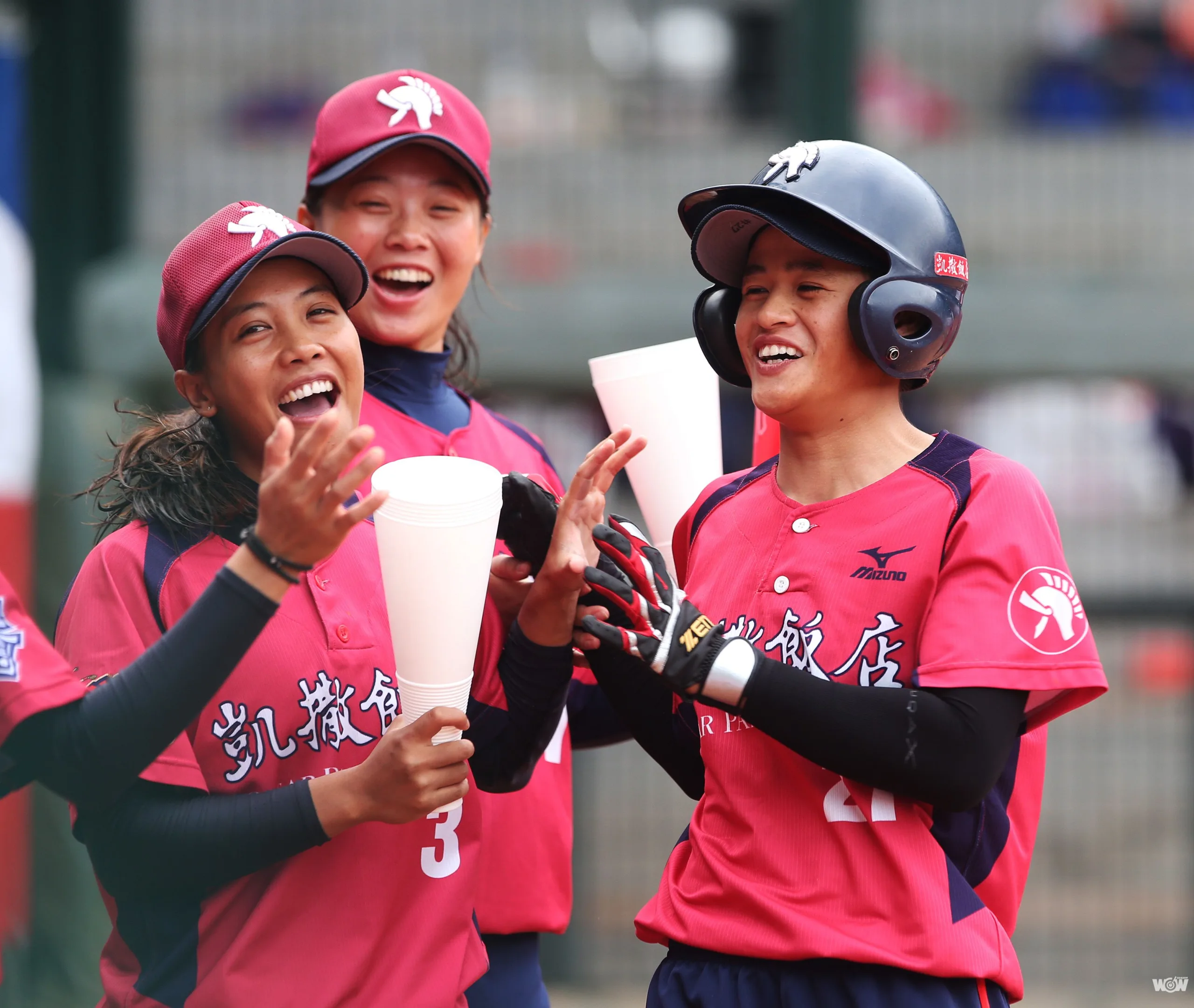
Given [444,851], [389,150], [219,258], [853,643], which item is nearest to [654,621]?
[853,643]

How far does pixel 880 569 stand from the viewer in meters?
2.14

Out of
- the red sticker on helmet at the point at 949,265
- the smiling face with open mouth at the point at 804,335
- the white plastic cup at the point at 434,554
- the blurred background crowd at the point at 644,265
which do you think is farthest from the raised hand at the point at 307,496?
the blurred background crowd at the point at 644,265

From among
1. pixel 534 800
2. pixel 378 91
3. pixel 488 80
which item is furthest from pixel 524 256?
pixel 534 800

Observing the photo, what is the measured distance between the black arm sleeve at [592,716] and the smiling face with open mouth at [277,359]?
948 millimetres

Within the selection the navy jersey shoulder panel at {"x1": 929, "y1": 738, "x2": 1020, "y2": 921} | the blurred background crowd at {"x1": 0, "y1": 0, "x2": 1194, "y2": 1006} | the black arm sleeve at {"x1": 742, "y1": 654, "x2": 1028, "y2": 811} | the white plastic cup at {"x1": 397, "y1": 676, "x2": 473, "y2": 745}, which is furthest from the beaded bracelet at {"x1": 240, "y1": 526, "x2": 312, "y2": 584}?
the blurred background crowd at {"x1": 0, "y1": 0, "x2": 1194, "y2": 1006}

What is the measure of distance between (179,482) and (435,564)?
0.47m

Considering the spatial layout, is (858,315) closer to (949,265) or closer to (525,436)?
(949,265)

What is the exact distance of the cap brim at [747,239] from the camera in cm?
222

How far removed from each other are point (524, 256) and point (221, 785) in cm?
377

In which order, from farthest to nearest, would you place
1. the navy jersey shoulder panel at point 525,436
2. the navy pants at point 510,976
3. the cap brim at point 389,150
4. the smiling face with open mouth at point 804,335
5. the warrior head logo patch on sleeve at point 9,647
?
1. the navy jersey shoulder panel at point 525,436
2. the cap brim at point 389,150
3. the navy pants at point 510,976
4. the smiling face with open mouth at point 804,335
5. the warrior head logo patch on sleeve at point 9,647

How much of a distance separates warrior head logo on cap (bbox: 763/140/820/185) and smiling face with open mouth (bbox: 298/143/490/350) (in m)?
0.78

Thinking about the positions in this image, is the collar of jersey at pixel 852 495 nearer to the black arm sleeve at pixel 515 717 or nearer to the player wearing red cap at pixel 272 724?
the player wearing red cap at pixel 272 724

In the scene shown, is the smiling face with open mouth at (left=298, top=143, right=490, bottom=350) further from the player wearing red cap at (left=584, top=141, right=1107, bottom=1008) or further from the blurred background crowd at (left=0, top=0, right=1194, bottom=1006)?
the player wearing red cap at (left=584, top=141, right=1107, bottom=1008)

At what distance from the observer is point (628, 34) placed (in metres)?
7.12
